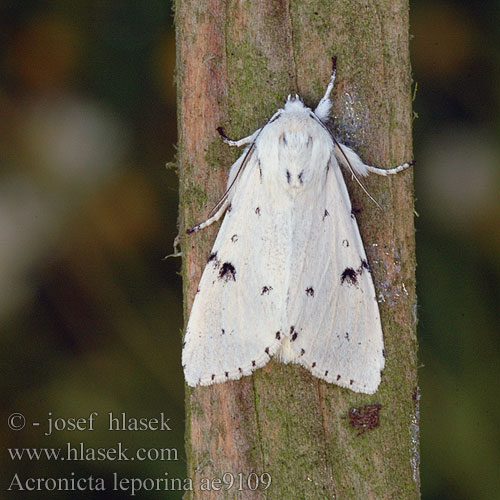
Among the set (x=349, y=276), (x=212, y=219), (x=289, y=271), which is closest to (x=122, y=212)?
(x=212, y=219)

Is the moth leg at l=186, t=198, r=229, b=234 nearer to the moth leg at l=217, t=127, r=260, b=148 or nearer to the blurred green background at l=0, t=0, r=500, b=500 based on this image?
the moth leg at l=217, t=127, r=260, b=148

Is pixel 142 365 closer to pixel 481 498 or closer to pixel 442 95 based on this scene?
pixel 481 498

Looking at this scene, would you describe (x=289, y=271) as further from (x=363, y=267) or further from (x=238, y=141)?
(x=238, y=141)

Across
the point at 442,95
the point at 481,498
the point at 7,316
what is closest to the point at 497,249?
the point at 442,95

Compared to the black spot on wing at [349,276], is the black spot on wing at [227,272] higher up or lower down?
higher up

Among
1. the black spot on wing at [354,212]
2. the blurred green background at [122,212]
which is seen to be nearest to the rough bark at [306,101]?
the black spot on wing at [354,212]

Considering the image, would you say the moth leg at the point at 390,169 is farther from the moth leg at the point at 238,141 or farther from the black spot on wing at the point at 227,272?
the black spot on wing at the point at 227,272
